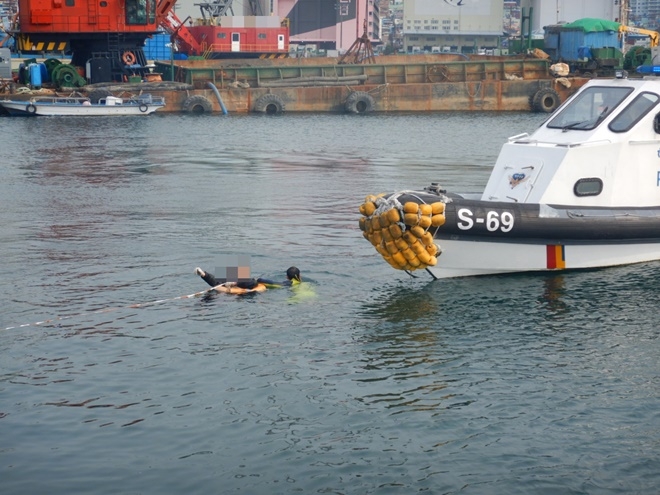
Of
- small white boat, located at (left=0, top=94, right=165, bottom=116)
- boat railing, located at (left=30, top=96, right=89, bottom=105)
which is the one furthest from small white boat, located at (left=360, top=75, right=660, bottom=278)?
boat railing, located at (left=30, top=96, right=89, bottom=105)

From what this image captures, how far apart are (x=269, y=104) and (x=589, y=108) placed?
47959mm

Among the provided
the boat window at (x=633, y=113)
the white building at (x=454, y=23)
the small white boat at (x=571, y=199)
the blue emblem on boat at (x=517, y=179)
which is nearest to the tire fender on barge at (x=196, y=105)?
the small white boat at (x=571, y=199)

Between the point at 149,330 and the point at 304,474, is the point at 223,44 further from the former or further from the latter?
the point at 304,474

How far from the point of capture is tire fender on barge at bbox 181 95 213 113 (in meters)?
66.6

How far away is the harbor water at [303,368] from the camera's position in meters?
12.6

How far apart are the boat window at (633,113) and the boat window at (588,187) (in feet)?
3.59

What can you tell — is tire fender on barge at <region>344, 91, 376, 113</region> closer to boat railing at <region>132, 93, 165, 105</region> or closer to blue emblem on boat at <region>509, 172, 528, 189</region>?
boat railing at <region>132, 93, 165, 105</region>

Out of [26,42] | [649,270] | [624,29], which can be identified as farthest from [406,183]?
[624,29]

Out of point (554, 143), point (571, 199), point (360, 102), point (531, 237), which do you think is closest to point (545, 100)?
point (360, 102)

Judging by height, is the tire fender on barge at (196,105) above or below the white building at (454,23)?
below

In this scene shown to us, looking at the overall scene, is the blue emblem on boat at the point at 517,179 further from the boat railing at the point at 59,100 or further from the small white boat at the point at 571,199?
the boat railing at the point at 59,100

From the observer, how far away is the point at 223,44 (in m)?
89.8

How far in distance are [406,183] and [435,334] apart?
1792cm

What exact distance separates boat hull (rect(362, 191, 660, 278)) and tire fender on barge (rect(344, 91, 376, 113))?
48.4 metres
